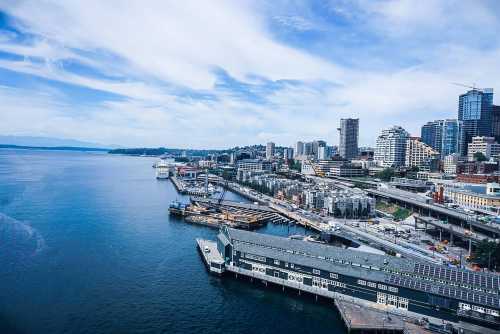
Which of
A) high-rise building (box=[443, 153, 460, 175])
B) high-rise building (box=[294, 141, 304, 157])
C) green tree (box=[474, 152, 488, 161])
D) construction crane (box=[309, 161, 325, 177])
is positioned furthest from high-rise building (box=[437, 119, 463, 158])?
high-rise building (box=[294, 141, 304, 157])

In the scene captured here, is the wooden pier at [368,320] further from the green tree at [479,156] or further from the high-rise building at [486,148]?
the high-rise building at [486,148]

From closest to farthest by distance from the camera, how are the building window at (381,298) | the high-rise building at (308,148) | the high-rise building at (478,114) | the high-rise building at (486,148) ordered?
the building window at (381,298), the high-rise building at (486,148), the high-rise building at (478,114), the high-rise building at (308,148)

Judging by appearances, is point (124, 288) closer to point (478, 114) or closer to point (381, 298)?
point (381, 298)

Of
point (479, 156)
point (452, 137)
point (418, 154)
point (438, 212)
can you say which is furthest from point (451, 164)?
point (438, 212)

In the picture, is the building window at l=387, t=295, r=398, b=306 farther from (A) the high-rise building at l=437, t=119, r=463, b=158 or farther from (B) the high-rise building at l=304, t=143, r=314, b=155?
(B) the high-rise building at l=304, t=143, r=314, b=155

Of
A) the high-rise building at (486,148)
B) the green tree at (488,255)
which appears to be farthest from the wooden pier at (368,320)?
the high-rise building at (486,148)

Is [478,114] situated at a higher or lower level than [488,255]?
higher

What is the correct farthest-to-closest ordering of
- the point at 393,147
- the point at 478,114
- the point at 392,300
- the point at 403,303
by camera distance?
the point at 478,114
the point at 393,147
the point at 392,300
the point at 403,303
